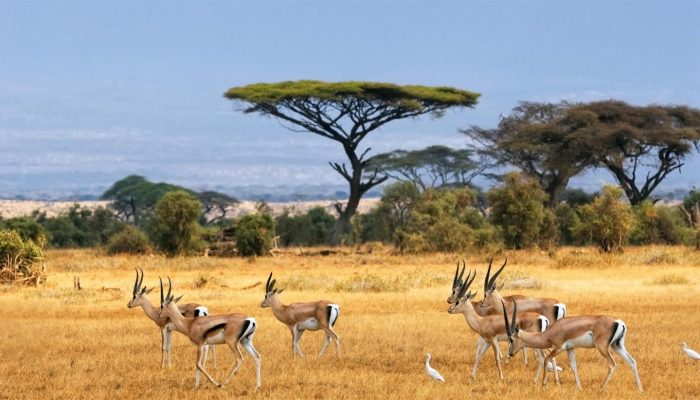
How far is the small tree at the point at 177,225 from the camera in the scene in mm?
34000

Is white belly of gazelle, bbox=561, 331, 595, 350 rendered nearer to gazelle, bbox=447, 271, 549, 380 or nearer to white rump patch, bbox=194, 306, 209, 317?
gazelle, bbox=447, 271, 549, 380

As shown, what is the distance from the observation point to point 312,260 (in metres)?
32.7

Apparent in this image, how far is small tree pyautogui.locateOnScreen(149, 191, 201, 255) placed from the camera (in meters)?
34.0

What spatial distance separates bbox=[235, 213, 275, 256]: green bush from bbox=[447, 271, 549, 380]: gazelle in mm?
22734

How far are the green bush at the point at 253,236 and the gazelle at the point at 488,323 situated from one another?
74.6 ft

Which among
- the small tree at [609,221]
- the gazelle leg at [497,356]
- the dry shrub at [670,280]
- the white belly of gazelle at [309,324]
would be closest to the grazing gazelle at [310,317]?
the white belly of gazelle at [309,324]

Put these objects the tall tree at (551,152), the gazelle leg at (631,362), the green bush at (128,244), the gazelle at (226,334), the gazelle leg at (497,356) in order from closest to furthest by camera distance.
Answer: the gazelle leg at (631,362) → the gazelle at (226,334) → the gazelle leg at (497,356) → the green bush at (128,244) → the tall tree at (551,152)

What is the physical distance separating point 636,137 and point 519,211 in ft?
35.2

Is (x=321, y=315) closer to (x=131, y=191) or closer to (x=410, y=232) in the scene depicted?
(x=410, y=232)

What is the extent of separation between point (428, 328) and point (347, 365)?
10.8ft

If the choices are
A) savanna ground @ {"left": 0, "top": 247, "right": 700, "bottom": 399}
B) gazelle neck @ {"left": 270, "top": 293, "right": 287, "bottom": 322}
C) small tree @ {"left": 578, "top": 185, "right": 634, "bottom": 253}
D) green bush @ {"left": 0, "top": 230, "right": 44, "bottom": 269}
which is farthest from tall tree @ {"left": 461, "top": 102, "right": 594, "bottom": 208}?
gazelle neck @ {"left": 270, "top": 293, "right": 287, "bottom": 322}

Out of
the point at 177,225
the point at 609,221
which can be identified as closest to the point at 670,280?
the point at 609,221

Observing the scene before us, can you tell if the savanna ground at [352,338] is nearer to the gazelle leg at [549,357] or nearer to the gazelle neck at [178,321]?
the gazelle leg at [549,357]

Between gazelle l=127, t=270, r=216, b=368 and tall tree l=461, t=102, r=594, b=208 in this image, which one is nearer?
gazelle l=127, t=270, r=216, b=368
